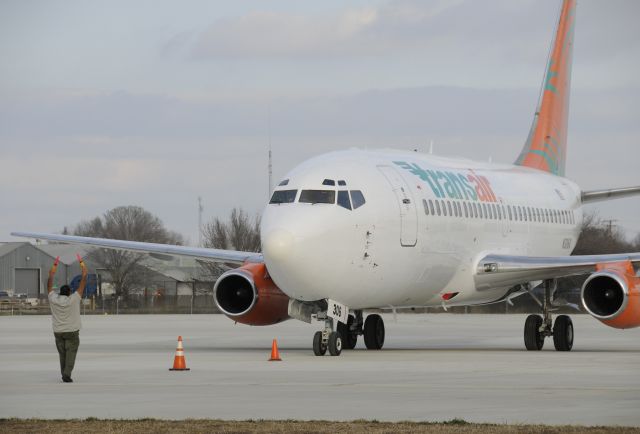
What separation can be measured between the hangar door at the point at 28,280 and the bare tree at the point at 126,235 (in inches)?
215

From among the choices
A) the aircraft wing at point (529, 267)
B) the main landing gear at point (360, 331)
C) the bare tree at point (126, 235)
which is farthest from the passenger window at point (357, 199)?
the bare tree at point (126, 235)

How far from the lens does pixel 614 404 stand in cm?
1666

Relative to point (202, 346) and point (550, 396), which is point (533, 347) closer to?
point (202, 346)

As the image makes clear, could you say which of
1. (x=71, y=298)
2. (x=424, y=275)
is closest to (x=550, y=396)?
(x=71, y=298)

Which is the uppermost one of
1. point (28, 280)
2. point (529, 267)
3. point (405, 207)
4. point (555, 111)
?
point (555, 111)

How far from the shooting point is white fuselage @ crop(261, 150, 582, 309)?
85.9 ft

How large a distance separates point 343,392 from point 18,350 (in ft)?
49.6

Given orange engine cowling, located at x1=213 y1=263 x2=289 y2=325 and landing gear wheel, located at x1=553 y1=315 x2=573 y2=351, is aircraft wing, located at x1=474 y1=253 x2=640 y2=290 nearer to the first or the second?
landing gear wheel, located at x1=553 y1=315 x2=573 y2=351

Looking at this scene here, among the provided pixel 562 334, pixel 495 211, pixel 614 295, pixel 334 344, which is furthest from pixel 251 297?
pixel 614 295

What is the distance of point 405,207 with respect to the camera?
2884 centimetres

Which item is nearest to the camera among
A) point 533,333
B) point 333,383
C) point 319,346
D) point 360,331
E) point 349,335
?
point 333,383

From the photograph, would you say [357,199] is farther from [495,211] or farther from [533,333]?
[495,211]

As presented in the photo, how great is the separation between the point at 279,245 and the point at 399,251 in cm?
377

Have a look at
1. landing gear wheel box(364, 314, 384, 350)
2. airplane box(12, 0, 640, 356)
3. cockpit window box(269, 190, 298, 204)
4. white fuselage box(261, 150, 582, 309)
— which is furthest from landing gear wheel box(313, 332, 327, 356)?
landing gear wheel box(364, 314, 384, 350)
